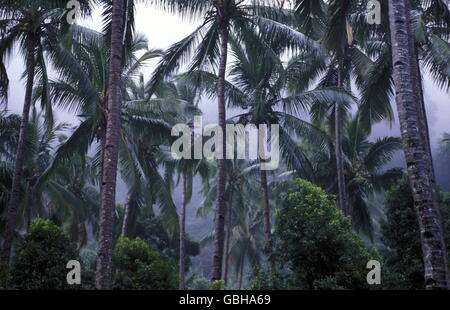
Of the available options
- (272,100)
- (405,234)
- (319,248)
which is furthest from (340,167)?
(319,248)

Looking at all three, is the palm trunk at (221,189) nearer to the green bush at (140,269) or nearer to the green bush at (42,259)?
the green bush at (140,269)

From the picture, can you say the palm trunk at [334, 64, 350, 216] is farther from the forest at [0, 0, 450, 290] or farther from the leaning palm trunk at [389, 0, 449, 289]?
the leaning palm trunk at [389, 0, 449, 289]

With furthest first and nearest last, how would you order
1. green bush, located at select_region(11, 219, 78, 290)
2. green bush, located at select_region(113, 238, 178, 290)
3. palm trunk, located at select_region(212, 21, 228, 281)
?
green bush, located at select_region(113, 238, 178, 290) → palm trunk, located at select_region(212, 21, 228, 281) → green bush, located at select_region(11, 219, 78, 290)

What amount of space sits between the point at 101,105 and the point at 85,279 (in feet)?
17.3

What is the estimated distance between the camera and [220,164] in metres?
13.3

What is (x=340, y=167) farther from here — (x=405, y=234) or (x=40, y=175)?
(x=40, y=175)

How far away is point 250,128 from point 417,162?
11960 millimetres

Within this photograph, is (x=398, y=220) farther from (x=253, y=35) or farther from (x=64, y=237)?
(x=64, y=237)

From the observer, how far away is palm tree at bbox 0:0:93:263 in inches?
516

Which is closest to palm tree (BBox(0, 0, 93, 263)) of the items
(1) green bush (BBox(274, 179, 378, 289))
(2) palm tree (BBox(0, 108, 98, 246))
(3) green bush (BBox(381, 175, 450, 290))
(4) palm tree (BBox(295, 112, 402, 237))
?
(2) palm tree (BBox(0, 108, 98, 246))

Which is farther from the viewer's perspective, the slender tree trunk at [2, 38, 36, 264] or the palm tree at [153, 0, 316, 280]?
the palm tree at [153, 0, 316, 280]

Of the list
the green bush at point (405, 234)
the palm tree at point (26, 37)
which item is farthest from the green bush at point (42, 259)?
the green bush at point (405, 234)

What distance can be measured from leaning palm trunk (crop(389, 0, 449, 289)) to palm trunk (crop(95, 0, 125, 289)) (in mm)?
4794

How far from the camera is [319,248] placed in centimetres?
1038
